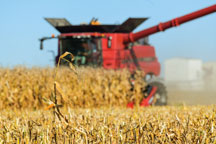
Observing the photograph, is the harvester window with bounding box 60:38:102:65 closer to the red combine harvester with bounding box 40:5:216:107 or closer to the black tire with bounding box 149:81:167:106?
the red combine harvester with bounding box 40:5:216:107

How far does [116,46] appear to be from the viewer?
38.4 ft

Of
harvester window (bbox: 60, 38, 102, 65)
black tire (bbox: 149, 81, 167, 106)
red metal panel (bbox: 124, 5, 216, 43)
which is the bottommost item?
black tire (bbox: 149, 81, 167, 106)

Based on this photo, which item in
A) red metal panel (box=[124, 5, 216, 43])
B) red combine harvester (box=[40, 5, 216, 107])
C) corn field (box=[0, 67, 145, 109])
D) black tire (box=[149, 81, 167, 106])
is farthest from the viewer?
red metal panel (box=[124, 5, 216, 43])

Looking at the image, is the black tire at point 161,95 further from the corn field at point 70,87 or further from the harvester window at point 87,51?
the harvester window at point 87,51

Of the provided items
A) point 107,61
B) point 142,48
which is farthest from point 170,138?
point 142,48

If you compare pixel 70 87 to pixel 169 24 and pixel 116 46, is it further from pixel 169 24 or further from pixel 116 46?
pixel 169 24

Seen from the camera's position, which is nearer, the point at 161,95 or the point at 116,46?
the point at 161,95

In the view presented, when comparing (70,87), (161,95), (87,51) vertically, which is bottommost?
(161,95)

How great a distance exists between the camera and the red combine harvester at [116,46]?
1090 centimetres

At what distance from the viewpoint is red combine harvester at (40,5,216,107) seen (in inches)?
429

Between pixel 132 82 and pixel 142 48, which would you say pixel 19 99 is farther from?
pixel 142 48

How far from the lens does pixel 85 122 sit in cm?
365

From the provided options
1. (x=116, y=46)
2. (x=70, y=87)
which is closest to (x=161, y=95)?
(x=116, y=46)

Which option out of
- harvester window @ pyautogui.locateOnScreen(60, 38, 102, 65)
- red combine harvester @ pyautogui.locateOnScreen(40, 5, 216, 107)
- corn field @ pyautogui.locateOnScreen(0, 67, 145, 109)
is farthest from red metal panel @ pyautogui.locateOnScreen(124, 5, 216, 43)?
corn field @ pyautogui.locateOnScreen(0, 67, 145, 109)
